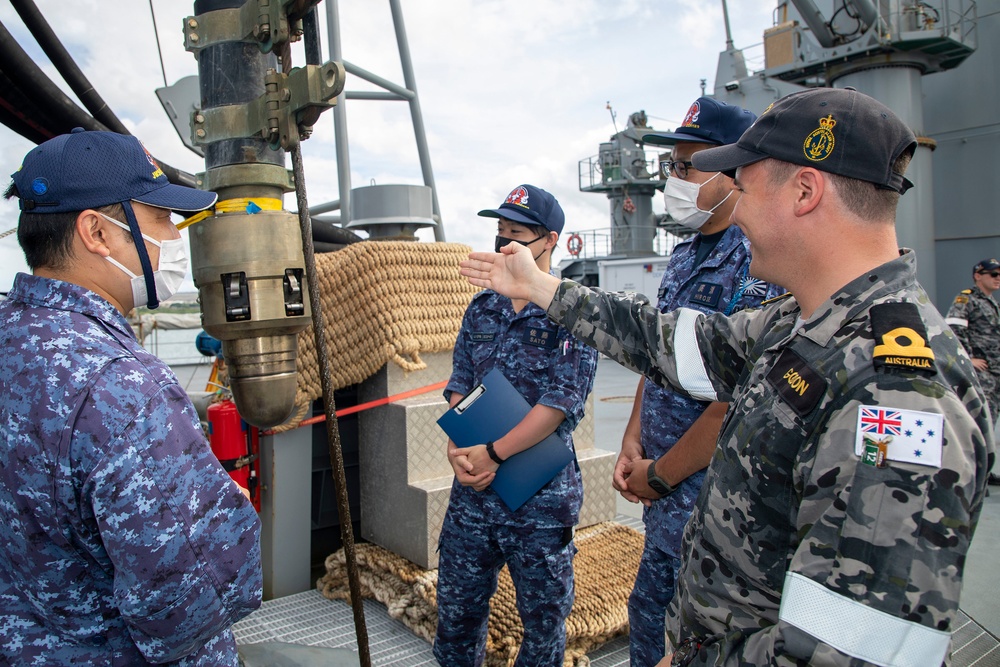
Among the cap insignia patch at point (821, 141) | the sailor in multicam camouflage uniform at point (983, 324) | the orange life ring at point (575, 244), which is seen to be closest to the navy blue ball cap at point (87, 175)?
the cap insignia patch at point (821, 141)

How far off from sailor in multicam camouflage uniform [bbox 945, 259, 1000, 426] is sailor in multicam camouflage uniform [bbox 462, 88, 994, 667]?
16.9 ft

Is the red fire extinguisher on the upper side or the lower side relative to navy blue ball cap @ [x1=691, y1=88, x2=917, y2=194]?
lower

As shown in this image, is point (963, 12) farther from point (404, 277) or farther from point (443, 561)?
point (443, 561)

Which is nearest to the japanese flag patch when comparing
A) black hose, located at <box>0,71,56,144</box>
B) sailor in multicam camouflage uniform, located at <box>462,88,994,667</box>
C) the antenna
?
sailor in multicam camouflage uniform, located at <box>462,88,994,667</box>

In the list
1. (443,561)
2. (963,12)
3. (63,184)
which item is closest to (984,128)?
(963,12)

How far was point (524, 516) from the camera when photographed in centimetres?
220

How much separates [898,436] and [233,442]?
2675 millimetres

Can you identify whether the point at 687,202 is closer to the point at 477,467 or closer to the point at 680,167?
the point at 680,167

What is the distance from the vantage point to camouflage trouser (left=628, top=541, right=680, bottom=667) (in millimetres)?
1962

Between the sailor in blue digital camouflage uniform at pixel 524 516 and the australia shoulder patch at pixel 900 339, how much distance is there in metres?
1.28

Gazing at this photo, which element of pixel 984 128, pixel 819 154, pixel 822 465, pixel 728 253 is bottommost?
pixel 822 465

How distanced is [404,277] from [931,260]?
29.6 ft

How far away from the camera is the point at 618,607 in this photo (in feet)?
8.93

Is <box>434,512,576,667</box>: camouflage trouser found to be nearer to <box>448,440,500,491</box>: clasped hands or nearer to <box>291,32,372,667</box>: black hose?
<box>448,440,500,491</box>: clasped hands
